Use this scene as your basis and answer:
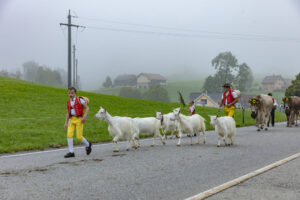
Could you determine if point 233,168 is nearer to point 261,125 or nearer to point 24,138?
point 24,138

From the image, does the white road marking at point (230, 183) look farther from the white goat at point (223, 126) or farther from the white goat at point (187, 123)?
the white goat at point (187, 123)

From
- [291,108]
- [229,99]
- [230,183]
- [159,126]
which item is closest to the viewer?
[230,183]

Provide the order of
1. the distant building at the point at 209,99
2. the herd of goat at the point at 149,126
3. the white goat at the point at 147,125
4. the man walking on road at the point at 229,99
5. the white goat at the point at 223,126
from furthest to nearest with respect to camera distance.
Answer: the distant building at the point at 209,99 < the man walking on road at the point at 229,99 < the white goat at the point at 147,125 < the white goat at the point at 223,126 < the herd of goat at the point at 149,126

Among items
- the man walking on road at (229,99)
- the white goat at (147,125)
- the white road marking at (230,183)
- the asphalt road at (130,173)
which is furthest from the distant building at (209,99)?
the white road marking at (230,183)

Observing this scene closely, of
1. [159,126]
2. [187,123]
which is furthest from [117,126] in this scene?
[187,123]

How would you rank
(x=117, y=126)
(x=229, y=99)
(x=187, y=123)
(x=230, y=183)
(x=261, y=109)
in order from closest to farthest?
(x=230, y=183) → (x=117, y=126) → (x=187, y=123) → (x=229, y=99) → (x=261, y=109)

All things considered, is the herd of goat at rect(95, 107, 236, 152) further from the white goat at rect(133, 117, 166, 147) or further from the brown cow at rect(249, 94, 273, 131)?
the brown cow at rect(249, 94, 273, 131)

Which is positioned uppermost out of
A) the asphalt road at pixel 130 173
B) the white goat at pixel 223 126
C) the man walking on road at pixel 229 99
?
the man walking on road at pixel 229 99

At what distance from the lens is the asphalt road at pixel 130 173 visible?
18.6 ft

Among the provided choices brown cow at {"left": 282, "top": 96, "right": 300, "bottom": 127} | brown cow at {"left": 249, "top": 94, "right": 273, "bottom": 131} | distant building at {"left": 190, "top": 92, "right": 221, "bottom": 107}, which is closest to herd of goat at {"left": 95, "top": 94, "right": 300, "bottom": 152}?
brown cow at {"left": 249, "top": 94, "right": 273, "bottom": 131}

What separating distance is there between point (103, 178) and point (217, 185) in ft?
7.26

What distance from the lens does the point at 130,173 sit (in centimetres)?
718

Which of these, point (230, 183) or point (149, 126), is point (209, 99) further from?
point (230, 183)

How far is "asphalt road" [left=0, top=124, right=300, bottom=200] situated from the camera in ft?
18.6
